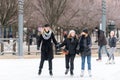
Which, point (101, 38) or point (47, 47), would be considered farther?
point (101, 38)

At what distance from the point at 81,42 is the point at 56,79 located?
1.62m

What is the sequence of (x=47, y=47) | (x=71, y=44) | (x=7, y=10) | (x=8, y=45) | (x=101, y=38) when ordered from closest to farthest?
(x=47, y=47) → (x=71, y=44) → (x=101, y=38) → (x=8, y=45) → (x=7, y=10)

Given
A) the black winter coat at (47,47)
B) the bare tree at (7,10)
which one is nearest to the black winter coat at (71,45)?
the black winter coat at (47,47)

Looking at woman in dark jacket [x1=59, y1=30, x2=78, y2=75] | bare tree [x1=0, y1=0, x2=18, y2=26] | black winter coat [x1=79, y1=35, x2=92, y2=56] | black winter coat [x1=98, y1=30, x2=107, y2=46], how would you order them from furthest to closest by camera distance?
1. bare tree [x1=0, y1=0, x2=18, y2=26]
2. black winter coat [x1=98, y1=30, x2=107, y2=46]
3. black winter coat [x1=79, y1=35, x2=92, y2=56]
4. woman in dark jacket [x1=59, y1=30, x2=78, y2=75]

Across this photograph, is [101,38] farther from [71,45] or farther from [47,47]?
[47,47]

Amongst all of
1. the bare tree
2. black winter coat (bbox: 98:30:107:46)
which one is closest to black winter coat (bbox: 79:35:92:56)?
black winter coat (bbox: 98:30:107:46)

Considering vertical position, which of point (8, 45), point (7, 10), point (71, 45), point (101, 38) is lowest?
point (8, 45)

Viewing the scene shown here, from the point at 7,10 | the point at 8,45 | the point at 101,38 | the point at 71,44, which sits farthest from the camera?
the point at 7,10

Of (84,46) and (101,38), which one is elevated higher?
(101,38)

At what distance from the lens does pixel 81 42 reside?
52.5ft

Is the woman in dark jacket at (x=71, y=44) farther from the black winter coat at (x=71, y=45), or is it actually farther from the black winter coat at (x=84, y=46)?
the black winter coat at (x=84, y=46)

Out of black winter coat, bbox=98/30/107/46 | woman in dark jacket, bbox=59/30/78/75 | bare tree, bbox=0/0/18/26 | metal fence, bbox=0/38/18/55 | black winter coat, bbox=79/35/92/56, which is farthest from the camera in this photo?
bare tree, bbox=0/0/18/26

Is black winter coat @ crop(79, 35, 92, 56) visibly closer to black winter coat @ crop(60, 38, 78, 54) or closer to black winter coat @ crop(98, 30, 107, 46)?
black winter coat @ crop(60, 38, 78, 54)

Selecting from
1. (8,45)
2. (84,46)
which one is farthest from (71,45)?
(8,45)
